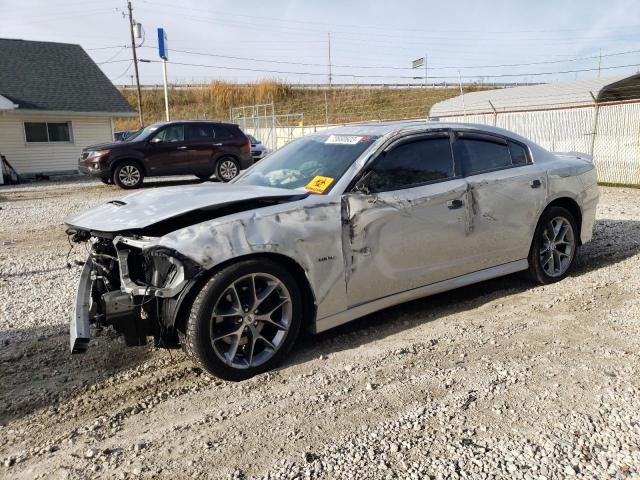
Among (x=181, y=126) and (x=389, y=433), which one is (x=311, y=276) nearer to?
(x=389, y=433)

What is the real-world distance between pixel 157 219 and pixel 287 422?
147 centimetres

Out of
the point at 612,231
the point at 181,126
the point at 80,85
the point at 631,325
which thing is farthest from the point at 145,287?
the point at 80,85

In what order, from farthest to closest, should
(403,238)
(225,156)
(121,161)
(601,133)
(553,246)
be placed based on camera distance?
1. (225,156)
2. (121,161)
3. (601,133)
4. (553,246)
5. (403,238)

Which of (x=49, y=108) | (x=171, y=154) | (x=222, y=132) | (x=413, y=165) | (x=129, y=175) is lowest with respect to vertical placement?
(x=129, y=175)

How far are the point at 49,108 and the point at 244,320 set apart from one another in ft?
67.3

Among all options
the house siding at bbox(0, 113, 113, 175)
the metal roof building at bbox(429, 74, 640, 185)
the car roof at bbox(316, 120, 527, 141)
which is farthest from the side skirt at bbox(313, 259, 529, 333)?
the house siding at bbox(0, 113, 113, 175)

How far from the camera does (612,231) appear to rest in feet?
24.1

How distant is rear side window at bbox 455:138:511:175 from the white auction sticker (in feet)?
3.05

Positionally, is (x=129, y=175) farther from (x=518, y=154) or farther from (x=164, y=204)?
(x=518, y=154)

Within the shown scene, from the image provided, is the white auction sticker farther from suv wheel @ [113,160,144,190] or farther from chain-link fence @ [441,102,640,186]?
suv wheel @ [113,160,144,190]

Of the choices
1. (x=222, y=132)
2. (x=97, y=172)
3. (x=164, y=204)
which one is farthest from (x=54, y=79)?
(x=164, y=204)

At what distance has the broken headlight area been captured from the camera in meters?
3.12

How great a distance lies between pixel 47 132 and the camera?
68.5 feet

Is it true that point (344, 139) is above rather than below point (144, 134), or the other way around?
below
